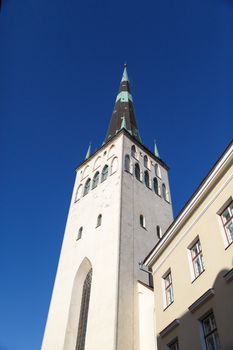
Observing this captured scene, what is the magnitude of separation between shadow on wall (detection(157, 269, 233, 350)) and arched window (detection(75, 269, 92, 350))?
7.32 metres

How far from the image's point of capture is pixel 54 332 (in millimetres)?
18891

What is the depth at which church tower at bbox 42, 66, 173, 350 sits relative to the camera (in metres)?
16.8

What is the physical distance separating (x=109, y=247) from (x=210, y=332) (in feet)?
33.9

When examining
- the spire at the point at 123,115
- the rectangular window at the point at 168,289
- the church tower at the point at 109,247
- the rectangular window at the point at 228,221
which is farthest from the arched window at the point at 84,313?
the spire at the point at 123,115

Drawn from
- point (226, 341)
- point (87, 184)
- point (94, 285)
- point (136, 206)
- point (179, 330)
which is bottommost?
point (226, 341)

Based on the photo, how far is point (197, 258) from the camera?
40.4ft

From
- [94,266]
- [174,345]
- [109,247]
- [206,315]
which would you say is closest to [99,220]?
[109,247]

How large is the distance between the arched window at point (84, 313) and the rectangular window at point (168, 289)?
6.53 m

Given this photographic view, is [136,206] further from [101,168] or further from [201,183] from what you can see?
[201,183]

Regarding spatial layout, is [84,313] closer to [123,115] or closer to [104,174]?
[104,174]

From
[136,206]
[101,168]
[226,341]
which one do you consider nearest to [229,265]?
[226,341]

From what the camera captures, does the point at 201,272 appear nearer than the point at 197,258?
Yes

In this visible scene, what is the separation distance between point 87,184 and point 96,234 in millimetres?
7601

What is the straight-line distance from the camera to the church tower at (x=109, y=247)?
55.2ft
